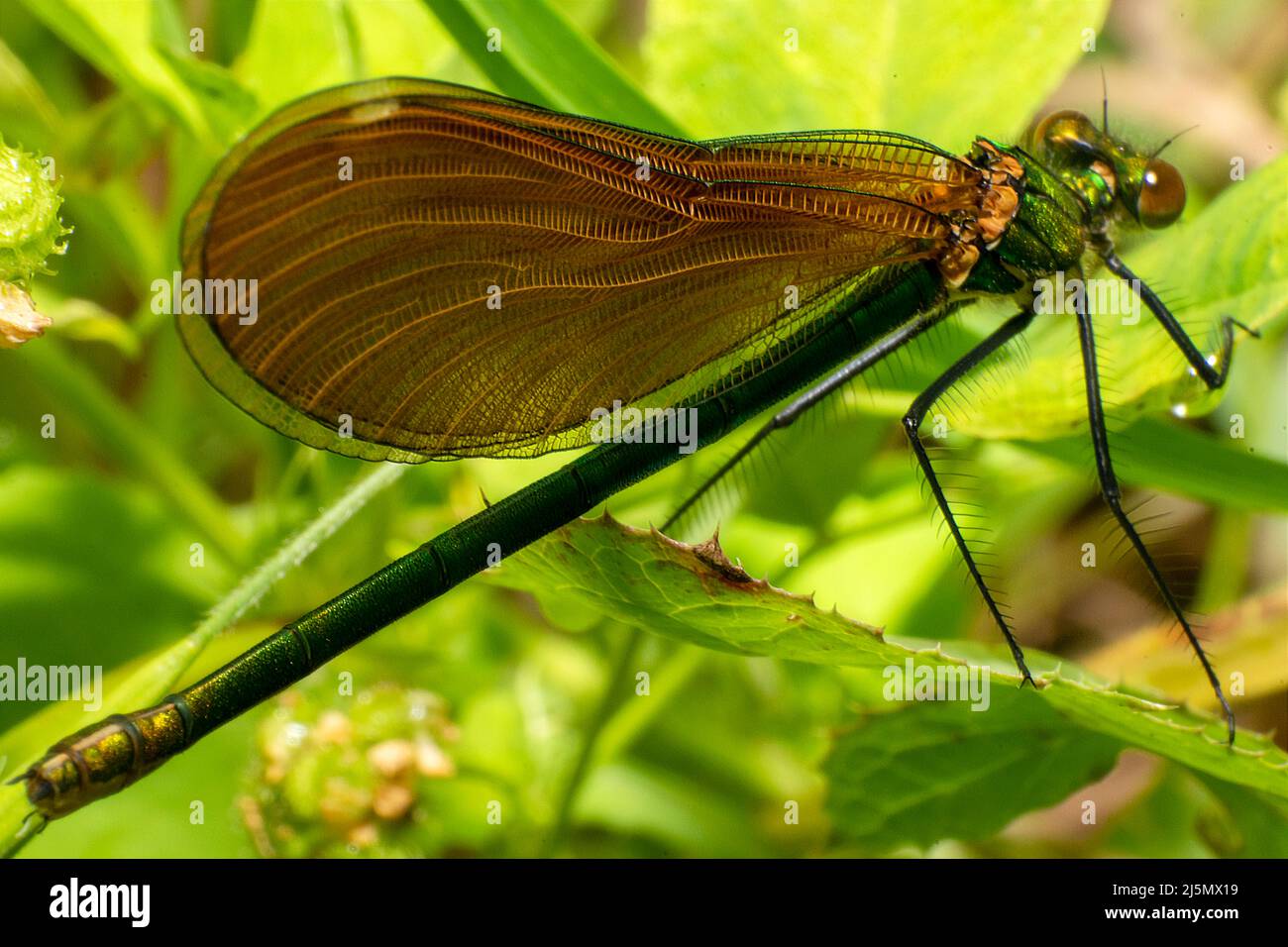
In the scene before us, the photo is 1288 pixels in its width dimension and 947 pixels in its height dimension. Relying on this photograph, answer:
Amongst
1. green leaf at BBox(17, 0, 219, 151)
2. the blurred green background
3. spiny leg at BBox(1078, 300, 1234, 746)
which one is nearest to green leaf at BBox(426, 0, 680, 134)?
the blurred green background

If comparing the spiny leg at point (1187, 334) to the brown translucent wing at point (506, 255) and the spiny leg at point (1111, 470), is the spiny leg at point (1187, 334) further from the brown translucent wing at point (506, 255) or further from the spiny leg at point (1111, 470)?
the brown translucent wing at point (506, 255)

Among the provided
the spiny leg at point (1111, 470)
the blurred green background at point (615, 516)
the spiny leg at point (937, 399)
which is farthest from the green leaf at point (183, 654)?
the spiny leg at point (1111, 470)

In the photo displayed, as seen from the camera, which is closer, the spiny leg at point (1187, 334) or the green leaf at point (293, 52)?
the spiny leg at point (1187, 334)

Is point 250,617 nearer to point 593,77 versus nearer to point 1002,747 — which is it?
point 593,77

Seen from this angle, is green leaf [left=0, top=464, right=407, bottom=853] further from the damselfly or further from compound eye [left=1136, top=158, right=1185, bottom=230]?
compound eye [left=1136, top=158, right=1185, bottom=230]

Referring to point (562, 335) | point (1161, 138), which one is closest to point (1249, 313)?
point (1161, 138)

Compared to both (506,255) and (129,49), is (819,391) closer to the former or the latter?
(506,255)
